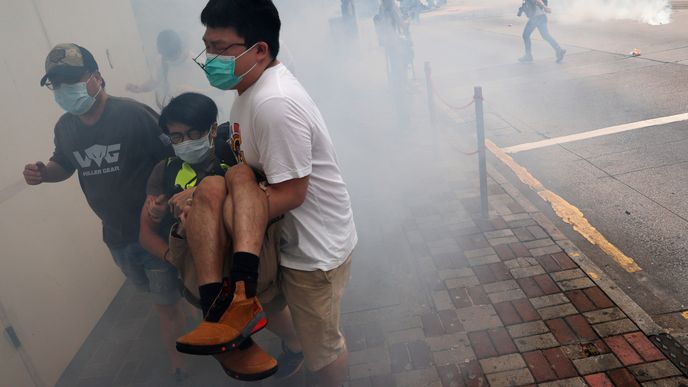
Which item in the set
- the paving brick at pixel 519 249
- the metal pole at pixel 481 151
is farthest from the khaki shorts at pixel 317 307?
the metal pole at pixel 481 151

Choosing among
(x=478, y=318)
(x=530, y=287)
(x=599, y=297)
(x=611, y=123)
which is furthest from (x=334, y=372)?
(x=611, y=123)

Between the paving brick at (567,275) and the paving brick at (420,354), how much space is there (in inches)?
44.7

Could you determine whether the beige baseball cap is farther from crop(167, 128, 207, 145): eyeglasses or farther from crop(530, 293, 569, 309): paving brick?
crop(530, 293, 569, 309): paving brick

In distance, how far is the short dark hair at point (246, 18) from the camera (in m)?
2.02

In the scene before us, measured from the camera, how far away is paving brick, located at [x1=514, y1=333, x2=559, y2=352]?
119 inches

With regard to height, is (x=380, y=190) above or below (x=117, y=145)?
below

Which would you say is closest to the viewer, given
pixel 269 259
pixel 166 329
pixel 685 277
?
pixel 269 259

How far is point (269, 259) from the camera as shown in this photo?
2.18 m

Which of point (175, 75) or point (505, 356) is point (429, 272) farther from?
point (175, 75)

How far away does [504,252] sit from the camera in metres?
4.05

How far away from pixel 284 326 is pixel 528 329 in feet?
5.00

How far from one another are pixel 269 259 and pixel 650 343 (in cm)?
229

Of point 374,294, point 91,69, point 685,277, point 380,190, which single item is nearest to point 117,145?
point 91,69

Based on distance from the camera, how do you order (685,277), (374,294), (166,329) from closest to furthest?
(166,329) → (685,277) → (374,294)
